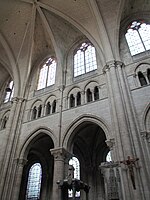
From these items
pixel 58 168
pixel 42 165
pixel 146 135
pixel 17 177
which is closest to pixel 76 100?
pixel 58 168

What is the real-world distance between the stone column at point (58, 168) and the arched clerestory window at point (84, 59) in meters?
6.75

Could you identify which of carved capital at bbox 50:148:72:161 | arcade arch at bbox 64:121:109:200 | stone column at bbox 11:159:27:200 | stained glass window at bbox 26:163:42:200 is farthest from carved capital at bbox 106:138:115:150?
stained glass window at bbox 26:163:42:200

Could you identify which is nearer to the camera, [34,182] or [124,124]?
[124,124]

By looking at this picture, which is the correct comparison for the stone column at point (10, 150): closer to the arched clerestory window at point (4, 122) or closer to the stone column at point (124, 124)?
the arched clerestory window at point (4, 122)

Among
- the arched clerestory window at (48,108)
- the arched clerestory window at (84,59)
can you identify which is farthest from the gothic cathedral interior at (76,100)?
the arched clerestory window at (84,59)

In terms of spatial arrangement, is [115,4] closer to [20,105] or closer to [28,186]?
[20,105]

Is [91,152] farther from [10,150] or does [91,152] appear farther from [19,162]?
[10,150]

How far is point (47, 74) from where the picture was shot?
17.3 metres

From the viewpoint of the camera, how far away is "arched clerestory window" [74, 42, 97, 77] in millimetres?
14875

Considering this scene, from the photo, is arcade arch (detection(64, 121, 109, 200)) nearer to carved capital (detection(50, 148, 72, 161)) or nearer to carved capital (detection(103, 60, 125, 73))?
carved capital (detection(50, 148, 72, 161))

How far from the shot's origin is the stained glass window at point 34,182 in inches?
606

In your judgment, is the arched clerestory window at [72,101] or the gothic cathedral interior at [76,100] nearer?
the gothic cathedral interior at [76,100]

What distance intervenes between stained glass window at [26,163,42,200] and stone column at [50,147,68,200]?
21.9ft

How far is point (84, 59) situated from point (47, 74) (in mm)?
3871
